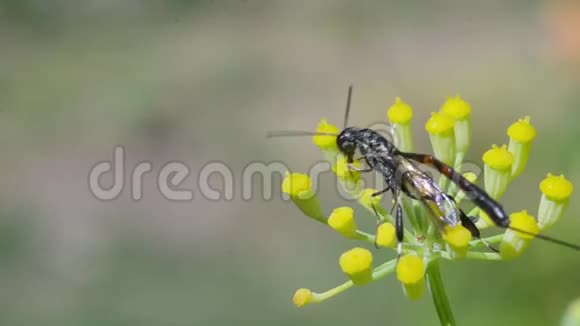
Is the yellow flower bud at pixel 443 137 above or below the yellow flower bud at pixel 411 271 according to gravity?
above

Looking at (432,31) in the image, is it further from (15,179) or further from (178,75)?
(15,179)

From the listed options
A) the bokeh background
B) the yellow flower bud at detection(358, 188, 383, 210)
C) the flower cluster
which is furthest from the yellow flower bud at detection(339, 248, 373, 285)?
the bokeh background

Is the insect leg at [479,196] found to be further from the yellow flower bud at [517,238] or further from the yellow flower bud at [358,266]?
the yellow flower bud at [358,266]

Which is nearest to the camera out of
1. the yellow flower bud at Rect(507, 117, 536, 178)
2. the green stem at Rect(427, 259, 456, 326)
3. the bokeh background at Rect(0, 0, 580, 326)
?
the green stem at Rect(427, 259, 456, 326)

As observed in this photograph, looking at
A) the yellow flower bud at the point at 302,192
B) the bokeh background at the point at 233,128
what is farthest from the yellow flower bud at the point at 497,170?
the bokeh background at the point at 233,128

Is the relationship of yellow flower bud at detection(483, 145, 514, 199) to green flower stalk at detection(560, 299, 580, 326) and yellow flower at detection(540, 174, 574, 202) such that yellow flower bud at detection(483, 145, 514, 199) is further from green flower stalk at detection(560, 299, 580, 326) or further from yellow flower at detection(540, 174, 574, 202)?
green flower stalk at detection(560, 299, 580, 326)

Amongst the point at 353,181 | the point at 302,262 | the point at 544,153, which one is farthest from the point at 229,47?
the point at 353,181
